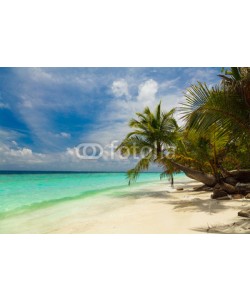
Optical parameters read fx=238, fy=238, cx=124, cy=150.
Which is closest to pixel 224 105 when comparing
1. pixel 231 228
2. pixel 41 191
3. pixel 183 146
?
pixel 231 228

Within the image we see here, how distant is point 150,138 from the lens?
6.57m

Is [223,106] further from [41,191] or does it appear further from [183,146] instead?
[41,191]

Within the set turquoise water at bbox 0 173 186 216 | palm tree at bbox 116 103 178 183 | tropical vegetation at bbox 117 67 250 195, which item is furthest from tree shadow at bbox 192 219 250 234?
turquoise water at bbox 0 173 186 216

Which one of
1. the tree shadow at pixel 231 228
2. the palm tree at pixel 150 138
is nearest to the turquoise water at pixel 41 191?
the palm tree at pixel 150 138

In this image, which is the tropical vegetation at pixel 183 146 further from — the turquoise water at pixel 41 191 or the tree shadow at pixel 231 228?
the turquoise water at pixel 41 191

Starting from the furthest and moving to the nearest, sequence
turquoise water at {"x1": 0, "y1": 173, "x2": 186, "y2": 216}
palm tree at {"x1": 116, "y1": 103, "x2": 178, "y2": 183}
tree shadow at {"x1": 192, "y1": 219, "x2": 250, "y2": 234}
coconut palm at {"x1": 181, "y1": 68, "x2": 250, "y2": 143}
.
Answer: turquoise water at {"x1": 0, "y1": 173, "x2": 186, "y2": 216} < palm tree at {"x1": 116, "y1": 103, "x2": 178, "y2": 183} < coconut palm at {"x1": 181, "y1": 68, "x2": 250, "y2": 143} < tree shadow at {"x1": 192, "y1": 219, "x2": 250, "y2": 234}

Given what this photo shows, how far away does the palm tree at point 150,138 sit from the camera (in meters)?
6.49

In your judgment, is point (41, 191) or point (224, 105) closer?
point (224, 105)

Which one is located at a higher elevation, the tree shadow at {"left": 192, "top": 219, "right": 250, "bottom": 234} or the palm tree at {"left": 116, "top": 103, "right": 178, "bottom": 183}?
the palm tree at {"left": 116, "top": 103, "right": 178, "bottom": 183}

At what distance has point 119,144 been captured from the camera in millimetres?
6734

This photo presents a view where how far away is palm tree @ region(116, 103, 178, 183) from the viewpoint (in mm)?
6492

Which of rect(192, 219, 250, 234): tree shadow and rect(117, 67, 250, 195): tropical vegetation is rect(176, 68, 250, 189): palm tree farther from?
rect(192, 219, 250, 234): tree shadow
